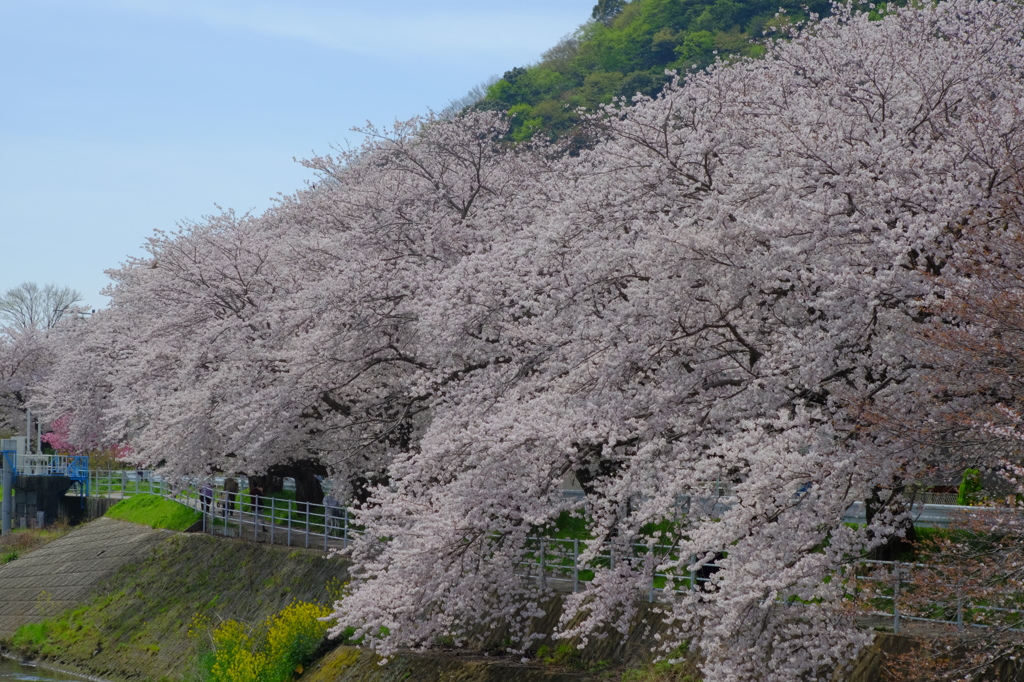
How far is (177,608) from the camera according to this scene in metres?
30.0

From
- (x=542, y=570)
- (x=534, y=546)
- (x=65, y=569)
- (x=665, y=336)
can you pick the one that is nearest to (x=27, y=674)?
(x=65, y=569)

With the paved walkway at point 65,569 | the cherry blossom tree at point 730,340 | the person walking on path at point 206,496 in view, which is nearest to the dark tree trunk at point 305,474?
the person walking on path at point 206,496

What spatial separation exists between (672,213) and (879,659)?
24.2 feet

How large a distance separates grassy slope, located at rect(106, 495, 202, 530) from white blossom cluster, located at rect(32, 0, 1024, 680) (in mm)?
9743

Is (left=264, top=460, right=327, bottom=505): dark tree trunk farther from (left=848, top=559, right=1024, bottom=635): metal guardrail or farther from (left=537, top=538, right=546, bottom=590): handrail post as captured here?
(left=848, top=559, right=1024, bottom=635): metal guardrail

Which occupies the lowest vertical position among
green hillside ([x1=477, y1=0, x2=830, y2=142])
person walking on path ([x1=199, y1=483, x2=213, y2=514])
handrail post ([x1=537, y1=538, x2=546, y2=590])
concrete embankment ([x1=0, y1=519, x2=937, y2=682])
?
concrete embankment ([x1=0, y1=519, x2=937, y2=682])

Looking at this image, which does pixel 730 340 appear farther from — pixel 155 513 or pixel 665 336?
pixel 155 513

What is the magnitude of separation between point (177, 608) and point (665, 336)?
746 inches

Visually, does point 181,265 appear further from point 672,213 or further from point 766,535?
point 766,535

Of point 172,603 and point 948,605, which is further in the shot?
point 172,603

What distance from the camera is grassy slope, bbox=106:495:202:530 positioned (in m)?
36.2

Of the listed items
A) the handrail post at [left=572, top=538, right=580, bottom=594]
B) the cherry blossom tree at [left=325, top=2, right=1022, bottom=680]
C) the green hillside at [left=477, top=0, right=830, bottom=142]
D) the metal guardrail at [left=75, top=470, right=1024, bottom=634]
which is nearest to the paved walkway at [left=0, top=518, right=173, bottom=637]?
the metal guardrail at [left=75, top=470, right=1024, bottom=634]

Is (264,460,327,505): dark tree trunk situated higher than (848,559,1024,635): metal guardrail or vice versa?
(264,460,327,505): dark tree trunk

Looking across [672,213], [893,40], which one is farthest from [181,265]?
[893,40]
